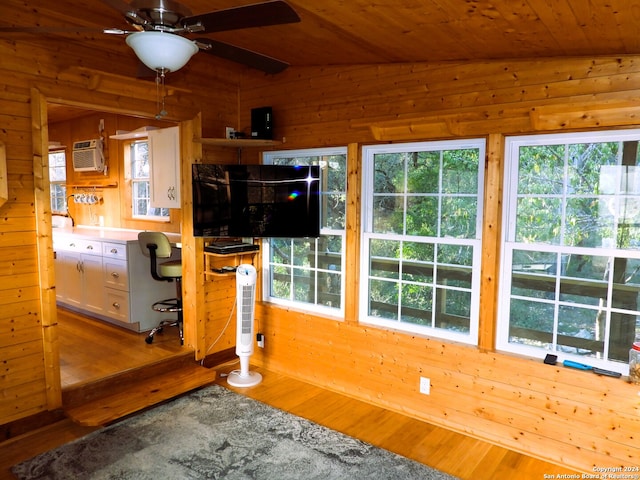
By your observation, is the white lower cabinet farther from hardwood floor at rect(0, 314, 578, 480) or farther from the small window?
the small window

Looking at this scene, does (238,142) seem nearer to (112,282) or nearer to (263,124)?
(263,124)

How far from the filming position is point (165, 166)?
4121 millimetres

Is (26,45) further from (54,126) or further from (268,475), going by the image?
(54,126)

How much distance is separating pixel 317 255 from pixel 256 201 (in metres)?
0.72

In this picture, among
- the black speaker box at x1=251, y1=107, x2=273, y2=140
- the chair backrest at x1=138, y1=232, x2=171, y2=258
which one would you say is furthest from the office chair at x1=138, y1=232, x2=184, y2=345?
the black speaker box at x1=251, y1=107, x2=273, y2=140

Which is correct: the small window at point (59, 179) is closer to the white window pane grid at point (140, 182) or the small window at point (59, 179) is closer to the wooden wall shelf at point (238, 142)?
the white window pane grid at point (140, 182)

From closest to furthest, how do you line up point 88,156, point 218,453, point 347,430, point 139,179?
point 218,453 → point 347,430 → point 139,179 → point 88,156

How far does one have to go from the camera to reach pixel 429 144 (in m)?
3.26

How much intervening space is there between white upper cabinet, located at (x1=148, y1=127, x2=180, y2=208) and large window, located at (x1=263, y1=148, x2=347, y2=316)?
821 millimetres

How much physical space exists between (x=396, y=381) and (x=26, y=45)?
137 inches

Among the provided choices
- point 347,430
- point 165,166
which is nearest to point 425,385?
point 347,430

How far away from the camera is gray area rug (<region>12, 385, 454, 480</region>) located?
2.63m

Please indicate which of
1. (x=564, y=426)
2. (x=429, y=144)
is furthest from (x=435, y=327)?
(x=429, y=144)

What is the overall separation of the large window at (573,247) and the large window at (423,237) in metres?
0.25
